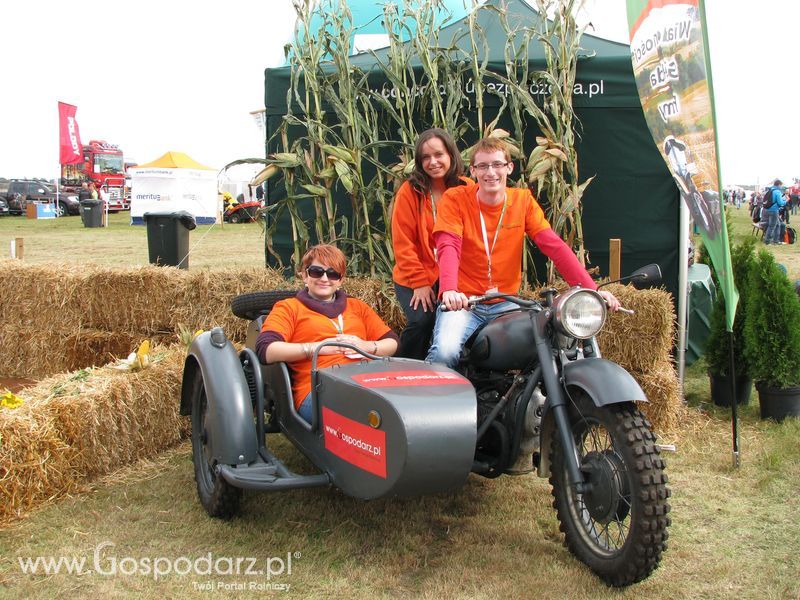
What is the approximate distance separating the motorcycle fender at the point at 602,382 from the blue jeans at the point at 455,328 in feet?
1.85

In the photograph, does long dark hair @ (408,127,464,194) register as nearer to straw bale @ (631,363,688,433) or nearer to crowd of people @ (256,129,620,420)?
crowd of people @ (256,129,620,420)

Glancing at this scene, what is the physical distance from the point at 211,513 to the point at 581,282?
183cm

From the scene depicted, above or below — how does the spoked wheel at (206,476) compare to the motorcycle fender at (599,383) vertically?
below

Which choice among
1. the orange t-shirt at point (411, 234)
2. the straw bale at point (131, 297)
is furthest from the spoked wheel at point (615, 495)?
the straw bale at point (131, 297)

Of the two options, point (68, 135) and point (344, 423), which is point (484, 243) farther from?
point (68, 135)

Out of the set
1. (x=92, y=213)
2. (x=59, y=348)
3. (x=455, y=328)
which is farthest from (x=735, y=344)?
(x=92, y=213)

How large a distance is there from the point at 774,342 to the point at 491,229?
7.19ft

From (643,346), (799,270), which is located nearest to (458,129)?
(643,346)

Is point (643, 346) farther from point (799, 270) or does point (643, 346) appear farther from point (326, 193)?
point (799, 270)

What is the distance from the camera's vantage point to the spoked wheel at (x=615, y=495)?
239 cm

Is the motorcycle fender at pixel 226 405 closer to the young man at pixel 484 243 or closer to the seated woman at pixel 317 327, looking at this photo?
the seated woman at pixel 317 327

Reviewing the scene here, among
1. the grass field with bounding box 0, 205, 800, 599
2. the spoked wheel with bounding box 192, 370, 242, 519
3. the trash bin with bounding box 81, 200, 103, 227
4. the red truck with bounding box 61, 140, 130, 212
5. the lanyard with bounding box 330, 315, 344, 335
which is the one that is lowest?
the grass field with bounding box 0, 205, 800, 599

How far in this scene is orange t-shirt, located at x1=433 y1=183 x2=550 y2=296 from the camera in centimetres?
334

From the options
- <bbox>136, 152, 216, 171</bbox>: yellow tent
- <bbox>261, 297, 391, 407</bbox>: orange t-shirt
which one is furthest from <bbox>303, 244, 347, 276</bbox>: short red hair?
<bbox>136, 152, 216, 171</bbox>: yellow tent
